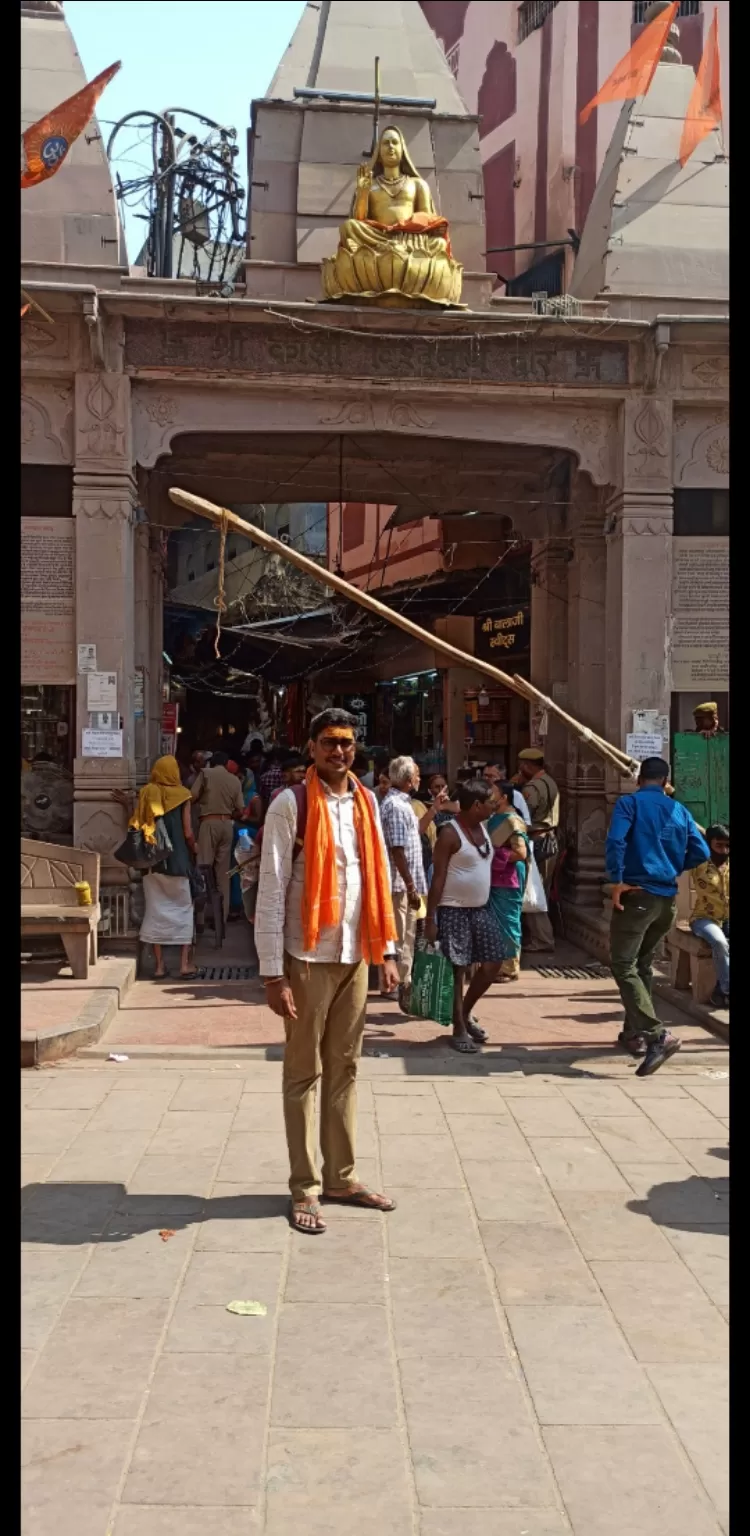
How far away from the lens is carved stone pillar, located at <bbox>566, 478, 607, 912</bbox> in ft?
43.8

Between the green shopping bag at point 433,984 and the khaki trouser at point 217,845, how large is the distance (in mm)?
4874

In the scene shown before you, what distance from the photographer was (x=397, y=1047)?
8.45 metres

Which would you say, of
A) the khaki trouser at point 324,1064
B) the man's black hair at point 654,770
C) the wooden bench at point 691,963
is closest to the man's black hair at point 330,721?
the khaki trouser at point 324,1064

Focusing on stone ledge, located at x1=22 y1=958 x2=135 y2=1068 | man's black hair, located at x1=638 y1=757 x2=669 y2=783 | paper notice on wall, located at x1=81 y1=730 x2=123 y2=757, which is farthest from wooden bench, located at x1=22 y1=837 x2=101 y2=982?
man's black hair, located at x1=638 y1=757 x2=669 y2=783

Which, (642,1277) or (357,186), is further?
(357,186)

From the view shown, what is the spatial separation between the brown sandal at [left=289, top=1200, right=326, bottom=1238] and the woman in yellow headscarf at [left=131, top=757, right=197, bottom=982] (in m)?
5.42

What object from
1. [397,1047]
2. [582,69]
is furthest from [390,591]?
[397,1047]

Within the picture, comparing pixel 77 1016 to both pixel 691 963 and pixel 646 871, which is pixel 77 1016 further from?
pixel 691 963

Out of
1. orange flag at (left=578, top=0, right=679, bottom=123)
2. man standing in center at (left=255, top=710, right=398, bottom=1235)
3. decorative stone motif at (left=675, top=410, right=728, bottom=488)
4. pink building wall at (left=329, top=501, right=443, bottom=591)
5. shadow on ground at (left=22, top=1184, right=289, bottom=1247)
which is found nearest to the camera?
shadow on ground at (left=22, top=1184, right=289, bottom=1247)

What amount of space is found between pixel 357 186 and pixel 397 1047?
8.26 m

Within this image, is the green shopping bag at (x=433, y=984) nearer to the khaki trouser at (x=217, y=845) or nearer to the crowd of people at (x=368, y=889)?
the crowd of people at (x=368, y=889)

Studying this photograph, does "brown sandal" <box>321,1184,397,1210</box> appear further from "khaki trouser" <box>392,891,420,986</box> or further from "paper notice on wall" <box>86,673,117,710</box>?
"paper notice on wall" <box>86,673,117,710</box>

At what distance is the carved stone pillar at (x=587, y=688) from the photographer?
13.3 m
